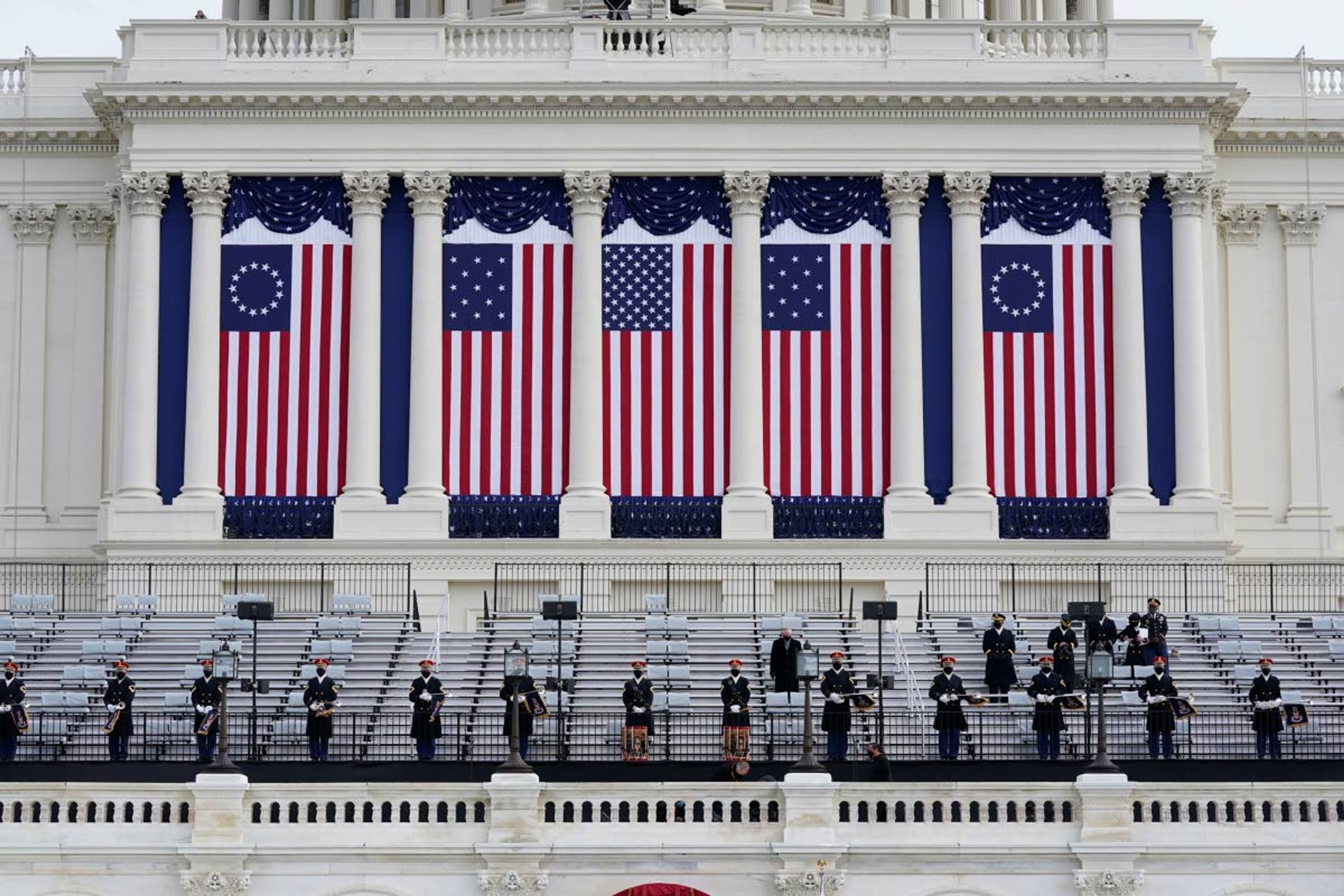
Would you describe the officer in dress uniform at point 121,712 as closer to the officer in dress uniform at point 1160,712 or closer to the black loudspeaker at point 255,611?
the black loudspeaker at point 255,611

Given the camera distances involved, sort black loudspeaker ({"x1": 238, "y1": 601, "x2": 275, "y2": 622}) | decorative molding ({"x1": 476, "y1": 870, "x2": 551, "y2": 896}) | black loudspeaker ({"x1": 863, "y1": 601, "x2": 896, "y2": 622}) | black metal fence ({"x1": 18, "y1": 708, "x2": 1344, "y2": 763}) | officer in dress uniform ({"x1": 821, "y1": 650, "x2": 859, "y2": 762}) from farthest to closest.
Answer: black loudspeaker ({"x1": 863, "y1": 601, "x2": 896, "y2": 622}), black loudspeaker ({"x1": 238, "y1": 601, "x2": 275, "y2": 622}), black metal fence ({"x1": 18, "y1": 708, "x2": 1344, "y2": 763}), officer in dress uniform ({"x1": 821, "y1": 650, "x2": 859, "y2": 762}), decorative molding ({"x1": 476, "y1": 870, "x2": 551, "y2": 896})

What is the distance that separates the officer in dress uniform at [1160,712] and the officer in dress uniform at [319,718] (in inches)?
523

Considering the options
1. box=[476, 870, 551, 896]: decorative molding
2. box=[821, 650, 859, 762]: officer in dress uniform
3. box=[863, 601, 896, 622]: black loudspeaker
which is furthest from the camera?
box=[863, 601, 896, 622]: black loudspeaker

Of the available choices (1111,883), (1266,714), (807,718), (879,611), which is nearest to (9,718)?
(807,718)

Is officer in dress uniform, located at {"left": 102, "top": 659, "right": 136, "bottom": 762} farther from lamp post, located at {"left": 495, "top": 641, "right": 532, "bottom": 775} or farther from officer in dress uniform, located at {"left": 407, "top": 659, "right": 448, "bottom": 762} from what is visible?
lamp post, located at {"left": 495, "top": 641, "right": 532, "bottom": 775}

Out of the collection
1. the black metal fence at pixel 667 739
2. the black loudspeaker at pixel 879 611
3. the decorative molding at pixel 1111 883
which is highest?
the black loudspeaker at pixel 879 611

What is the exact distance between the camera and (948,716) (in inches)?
1844

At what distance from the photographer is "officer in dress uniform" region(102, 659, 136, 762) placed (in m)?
46.8

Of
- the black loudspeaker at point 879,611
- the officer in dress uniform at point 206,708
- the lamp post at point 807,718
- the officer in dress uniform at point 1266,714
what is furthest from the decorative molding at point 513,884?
the officer in dress uniform at point 1266,714

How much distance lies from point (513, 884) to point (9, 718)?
34.6ft

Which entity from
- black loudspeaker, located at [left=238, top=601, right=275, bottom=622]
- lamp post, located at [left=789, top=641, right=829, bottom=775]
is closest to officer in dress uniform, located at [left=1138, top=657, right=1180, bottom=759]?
lamp post, located at [left=789, top=641, right=829, bottom=775]

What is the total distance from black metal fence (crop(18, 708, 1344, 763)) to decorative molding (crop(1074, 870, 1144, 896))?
4.23 metres

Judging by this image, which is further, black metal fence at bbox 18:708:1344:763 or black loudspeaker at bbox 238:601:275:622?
black loudspeaker at bbox 238:601:275:622

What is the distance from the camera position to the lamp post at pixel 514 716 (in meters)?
41.9
